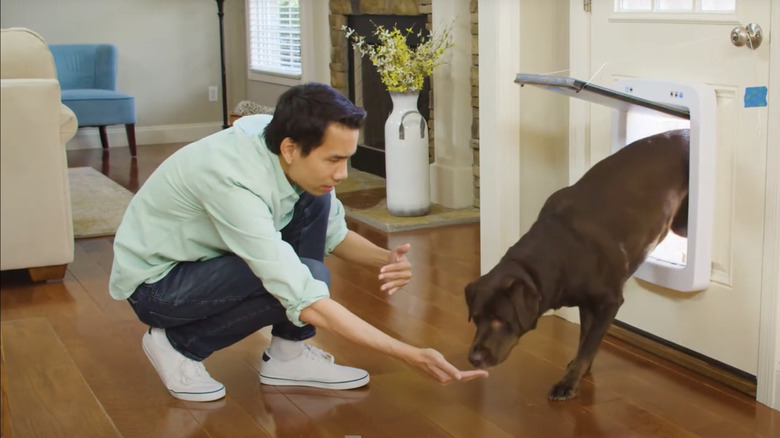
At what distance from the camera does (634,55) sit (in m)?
2.37

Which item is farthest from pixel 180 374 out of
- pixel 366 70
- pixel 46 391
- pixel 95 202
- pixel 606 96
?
pixel 366 70

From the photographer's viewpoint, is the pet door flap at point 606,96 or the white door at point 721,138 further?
the pet door flap at point 606,96

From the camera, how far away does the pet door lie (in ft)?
6.91

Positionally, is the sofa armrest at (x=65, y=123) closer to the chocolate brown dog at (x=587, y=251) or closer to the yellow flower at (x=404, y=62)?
the chocolate brown dog at (x=587, y=251)

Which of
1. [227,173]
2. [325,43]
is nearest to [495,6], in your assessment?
[227,173]

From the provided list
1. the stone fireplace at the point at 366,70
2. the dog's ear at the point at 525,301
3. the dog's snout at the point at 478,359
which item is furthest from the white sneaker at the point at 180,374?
the stone fireplace at the point at 366,70

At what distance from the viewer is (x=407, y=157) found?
4.21 m

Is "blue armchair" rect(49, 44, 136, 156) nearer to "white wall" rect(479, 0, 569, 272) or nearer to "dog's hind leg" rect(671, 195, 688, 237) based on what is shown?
"white wall" rect(479, 0, 569, 272)

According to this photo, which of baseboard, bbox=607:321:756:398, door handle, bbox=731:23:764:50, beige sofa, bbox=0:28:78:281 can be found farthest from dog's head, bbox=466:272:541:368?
beige sofa, bbox=0:28:78:281

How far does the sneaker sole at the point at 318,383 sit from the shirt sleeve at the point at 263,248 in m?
0.41

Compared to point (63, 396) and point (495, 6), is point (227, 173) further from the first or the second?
point (495, 6)

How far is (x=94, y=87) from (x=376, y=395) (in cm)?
462

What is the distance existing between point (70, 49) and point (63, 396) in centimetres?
412

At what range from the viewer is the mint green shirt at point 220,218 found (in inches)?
72.6
